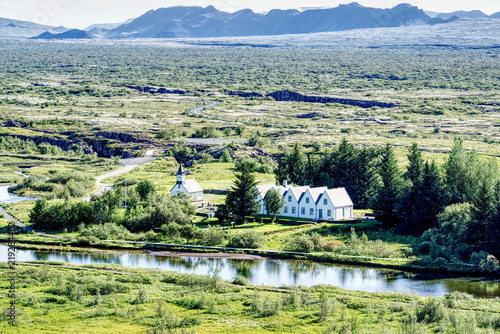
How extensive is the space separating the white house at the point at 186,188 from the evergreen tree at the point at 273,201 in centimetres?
1003

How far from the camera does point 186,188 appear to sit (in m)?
79.2

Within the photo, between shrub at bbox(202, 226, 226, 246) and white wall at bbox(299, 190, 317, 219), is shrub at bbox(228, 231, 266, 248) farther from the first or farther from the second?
white wall at bbox(299, 190, 317, 219)

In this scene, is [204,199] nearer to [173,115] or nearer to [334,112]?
[173,115]

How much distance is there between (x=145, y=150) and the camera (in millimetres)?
129750

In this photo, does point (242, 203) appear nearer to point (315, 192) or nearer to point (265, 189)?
point (265, 189)

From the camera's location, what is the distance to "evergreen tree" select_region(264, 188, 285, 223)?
7394 centimetres

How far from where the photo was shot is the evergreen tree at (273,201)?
73.9 m

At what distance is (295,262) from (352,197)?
2616 centimetres

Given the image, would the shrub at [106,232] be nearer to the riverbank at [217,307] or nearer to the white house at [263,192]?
the riverbank at [217,307]

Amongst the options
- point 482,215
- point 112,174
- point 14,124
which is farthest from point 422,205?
point 14,124

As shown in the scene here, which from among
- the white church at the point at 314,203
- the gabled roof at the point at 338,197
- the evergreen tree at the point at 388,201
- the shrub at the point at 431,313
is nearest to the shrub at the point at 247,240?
the white church at the point at 314,203

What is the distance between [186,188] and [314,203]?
15.6m

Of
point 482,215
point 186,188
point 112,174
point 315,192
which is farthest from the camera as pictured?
point 112,174

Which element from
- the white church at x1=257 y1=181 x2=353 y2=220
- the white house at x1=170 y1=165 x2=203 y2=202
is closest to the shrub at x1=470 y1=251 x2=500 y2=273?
the white church at x1=257 y1=181 x2=353 y2=220
